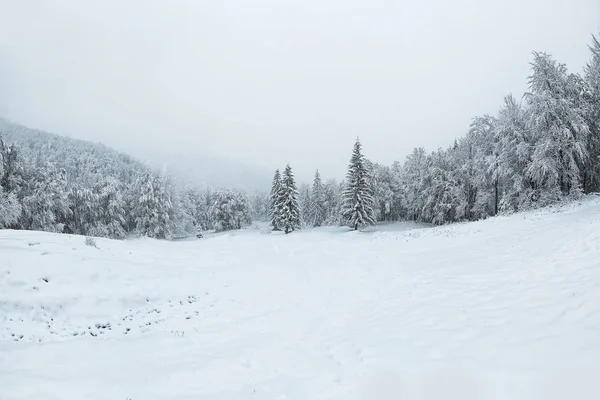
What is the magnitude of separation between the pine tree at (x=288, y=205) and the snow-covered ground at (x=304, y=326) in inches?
1325

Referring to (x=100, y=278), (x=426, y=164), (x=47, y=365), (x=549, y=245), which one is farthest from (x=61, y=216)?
(x=426, y=164)

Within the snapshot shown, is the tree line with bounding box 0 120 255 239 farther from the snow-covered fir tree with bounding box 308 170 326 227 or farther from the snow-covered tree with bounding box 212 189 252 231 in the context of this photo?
the snow-covered fir tree with bounding box 308 170 326 227

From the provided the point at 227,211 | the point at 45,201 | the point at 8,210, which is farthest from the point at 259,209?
the point at 8,210

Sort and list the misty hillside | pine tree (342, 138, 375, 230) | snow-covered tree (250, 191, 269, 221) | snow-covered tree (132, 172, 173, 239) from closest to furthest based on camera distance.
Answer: snow-covered tree (132, 172, 173, 239) < pine tree (342, 138, 375, 230) < snow-covered tree (250, 191, 269, 221) < the misty hillside

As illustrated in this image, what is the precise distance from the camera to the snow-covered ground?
6113 millimetres

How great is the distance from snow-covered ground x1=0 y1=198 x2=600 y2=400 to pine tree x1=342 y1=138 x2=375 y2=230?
97.0 ft

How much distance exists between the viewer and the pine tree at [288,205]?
168ft

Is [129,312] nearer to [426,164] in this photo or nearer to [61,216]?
[61,216]

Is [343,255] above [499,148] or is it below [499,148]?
below

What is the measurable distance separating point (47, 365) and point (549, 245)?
17623 mm

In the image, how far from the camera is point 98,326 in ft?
33.1

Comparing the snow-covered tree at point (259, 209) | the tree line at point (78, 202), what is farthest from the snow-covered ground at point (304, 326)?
the snow-covered tree at point (259, 209)

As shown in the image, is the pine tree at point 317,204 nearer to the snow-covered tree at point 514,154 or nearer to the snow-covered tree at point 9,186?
the snow-covered tree at point 514,154

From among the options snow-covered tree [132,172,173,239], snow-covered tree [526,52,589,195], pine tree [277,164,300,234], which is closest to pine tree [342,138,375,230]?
pine tree [277,164,300,234]
